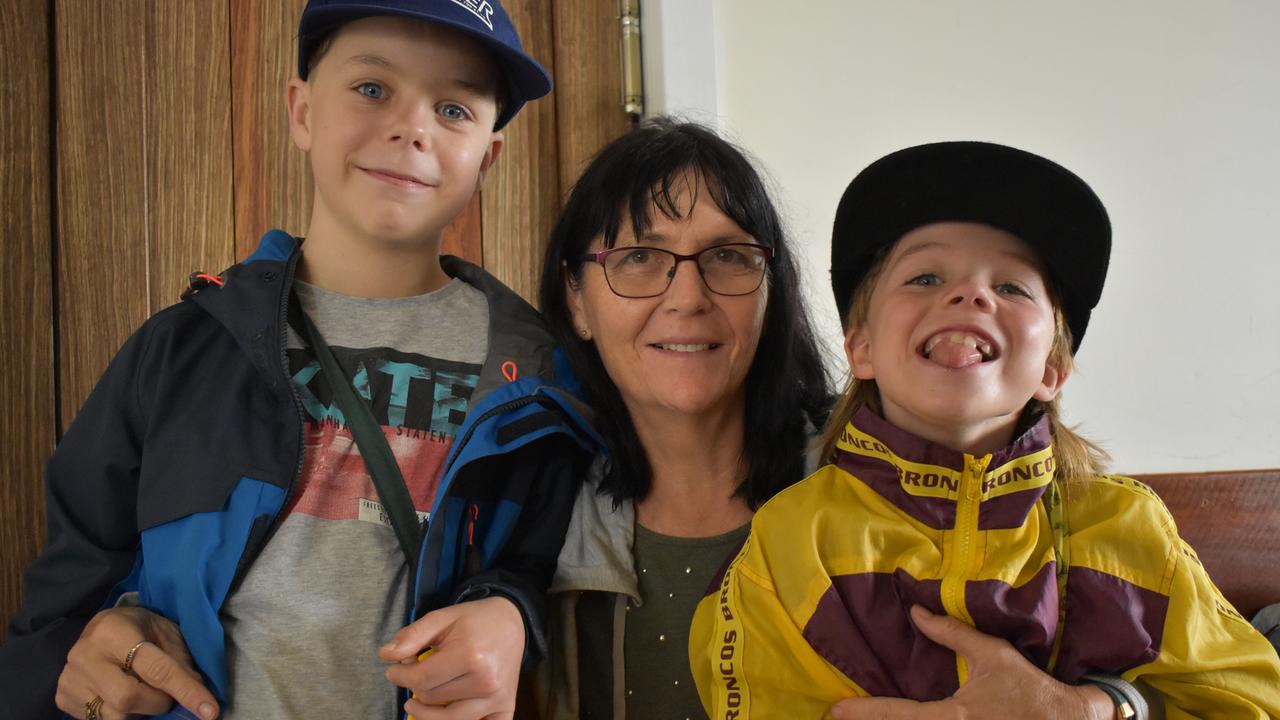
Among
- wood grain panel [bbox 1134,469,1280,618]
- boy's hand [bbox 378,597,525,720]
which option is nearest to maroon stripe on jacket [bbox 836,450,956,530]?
boy's hand [bbox 378,597,525,720]

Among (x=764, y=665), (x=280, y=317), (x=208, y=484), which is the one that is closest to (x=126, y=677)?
(x=208, y=484)

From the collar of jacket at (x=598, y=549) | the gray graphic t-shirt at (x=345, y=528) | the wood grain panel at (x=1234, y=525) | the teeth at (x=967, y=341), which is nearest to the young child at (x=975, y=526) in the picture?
the teeth at (x=967, y=341)

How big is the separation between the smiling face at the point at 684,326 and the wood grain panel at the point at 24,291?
97cm

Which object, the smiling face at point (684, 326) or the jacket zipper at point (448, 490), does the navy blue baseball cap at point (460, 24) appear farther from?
the jacket zipper at point (448, 490)

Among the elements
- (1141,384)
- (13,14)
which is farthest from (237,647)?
(1141,384)

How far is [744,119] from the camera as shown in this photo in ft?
6.22

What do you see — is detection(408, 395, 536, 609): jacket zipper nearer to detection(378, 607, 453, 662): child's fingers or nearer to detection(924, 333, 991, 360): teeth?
detection(378, 607, 453, 662): child's fingers

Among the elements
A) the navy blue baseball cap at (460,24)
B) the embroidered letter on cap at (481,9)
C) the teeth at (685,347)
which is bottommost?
the teeth at (685,347)

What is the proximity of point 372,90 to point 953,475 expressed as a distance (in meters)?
0.92

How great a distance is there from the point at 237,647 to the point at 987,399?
0.97 metres

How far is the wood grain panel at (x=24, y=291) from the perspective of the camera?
4.69ft

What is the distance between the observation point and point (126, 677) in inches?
40.0

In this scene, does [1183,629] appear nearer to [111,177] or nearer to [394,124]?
[394,124]

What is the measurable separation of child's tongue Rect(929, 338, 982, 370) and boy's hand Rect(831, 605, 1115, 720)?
0.28 m
